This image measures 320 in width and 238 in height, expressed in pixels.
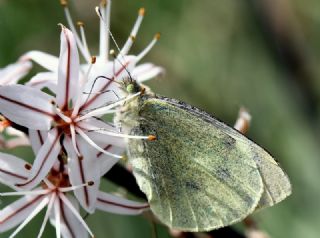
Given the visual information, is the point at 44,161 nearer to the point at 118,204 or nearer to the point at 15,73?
the point at 118,204

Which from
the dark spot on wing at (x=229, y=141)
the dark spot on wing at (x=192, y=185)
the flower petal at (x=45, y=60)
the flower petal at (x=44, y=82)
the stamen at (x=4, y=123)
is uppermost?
the dark spot on wing at (x=229, y=141)

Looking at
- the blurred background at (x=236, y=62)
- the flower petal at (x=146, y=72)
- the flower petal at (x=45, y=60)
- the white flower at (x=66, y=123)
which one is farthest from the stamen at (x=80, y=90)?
the blurred background at (x=236, y=62)

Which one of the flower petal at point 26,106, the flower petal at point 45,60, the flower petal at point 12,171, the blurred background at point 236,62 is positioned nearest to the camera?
the flower petal at point 26,106

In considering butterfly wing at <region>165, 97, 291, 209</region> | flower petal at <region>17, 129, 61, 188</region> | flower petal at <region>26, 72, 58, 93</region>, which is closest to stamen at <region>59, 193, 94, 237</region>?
flower petal at <region>17, 129, 61, 188</region>

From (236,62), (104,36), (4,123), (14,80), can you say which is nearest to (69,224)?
(4,123)

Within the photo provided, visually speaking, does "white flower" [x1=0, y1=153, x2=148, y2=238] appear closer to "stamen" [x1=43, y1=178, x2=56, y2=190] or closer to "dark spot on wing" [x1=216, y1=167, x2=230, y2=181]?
"stamen" [x1=43, y1=178, x2=56, y2=190]

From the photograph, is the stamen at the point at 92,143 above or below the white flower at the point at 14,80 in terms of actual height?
above

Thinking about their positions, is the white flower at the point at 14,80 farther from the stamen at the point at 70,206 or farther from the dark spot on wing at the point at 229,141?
the dark spot on wing at the point at 229,141

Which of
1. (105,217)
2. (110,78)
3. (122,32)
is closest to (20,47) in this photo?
(122,32)
